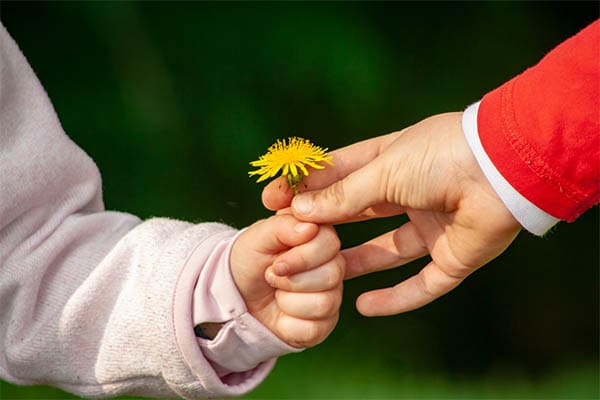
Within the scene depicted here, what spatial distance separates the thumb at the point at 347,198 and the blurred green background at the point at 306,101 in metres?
1.11

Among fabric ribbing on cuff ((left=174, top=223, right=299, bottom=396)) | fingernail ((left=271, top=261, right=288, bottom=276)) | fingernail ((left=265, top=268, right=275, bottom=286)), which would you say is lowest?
fabric ribbing on cuff ((left=174, top=223, right=299, bottom=396))

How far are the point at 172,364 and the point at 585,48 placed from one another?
2.28 feet

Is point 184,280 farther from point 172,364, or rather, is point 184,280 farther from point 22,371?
point 22,371

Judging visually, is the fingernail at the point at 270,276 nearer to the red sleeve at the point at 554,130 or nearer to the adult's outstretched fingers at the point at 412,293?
the adult's outstretched fingers at the point at 412,293

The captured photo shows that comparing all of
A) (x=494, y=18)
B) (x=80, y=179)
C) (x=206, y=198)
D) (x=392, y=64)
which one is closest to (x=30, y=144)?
(x=80, y=179)

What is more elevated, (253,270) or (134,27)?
(134,27)

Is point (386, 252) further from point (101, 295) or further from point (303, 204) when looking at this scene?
point (101, 295)

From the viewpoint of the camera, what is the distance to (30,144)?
1281 millimetres

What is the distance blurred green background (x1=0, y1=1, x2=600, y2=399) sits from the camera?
88.2 inches

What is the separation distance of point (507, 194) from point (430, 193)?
0.10 metres

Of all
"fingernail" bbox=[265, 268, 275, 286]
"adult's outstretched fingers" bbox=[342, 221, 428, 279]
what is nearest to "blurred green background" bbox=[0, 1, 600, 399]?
"adult's outstretched fingers" bbox=[342, 221, 428, 279]

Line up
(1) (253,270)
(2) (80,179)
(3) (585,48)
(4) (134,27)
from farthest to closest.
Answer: (4) (134,27)
(2) (80,179)
(1) (253,270)
(3) (585,48)

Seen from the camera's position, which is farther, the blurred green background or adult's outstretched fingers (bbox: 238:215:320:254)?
the blurred green background

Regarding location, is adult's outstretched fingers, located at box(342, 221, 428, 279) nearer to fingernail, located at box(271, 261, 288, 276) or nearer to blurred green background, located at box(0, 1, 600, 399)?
fingernail, located at box(271, 261, 288, 276)
